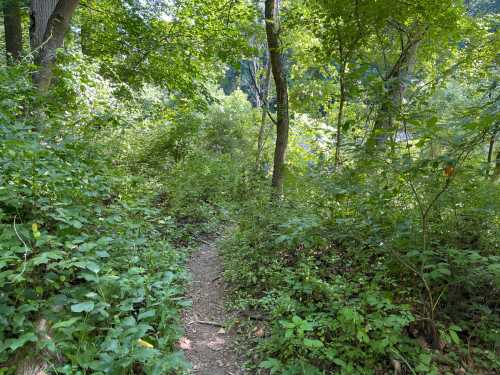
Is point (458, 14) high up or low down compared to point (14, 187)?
up

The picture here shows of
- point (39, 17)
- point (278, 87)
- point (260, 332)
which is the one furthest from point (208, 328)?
point (39, 17)

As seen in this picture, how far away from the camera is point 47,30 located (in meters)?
5.03

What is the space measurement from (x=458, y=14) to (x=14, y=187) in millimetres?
6061

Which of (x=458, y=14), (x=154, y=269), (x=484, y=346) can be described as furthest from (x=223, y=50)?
(x=484, y=346)

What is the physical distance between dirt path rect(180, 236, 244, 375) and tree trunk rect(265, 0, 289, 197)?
6.80ft

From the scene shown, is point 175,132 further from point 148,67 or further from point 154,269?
point 154,269

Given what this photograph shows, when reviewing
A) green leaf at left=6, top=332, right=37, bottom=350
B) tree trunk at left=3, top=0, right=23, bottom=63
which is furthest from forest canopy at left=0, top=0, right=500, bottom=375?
tree trunk at left=3, top=0, right=23, bottom=63

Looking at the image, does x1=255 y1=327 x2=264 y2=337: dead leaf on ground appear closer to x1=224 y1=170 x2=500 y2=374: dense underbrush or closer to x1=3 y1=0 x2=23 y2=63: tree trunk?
x1=224 y1=170 x2=500 y2=374: dense underbrush

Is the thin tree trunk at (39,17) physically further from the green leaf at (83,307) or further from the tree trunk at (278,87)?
the green leaf at (83,307)

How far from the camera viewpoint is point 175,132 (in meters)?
9.34

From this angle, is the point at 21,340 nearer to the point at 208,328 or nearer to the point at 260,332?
the point at 208,328

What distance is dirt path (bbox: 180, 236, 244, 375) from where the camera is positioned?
2934 mm

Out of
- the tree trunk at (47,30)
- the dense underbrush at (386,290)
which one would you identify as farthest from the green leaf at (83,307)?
the tree trunk at (47,30)

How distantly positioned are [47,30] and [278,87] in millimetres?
4145
